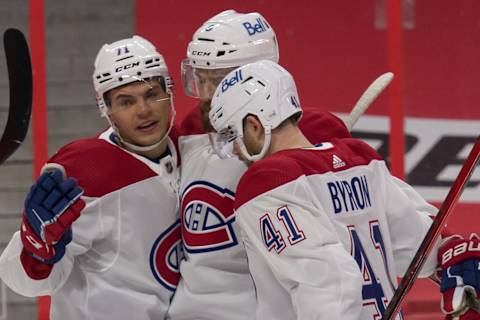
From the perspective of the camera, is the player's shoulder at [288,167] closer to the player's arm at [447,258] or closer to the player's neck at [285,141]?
the player's neck at [285,141]

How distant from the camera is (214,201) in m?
2.78

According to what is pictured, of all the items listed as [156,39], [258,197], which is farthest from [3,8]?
[258,197]

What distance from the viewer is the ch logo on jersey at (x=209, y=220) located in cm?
277

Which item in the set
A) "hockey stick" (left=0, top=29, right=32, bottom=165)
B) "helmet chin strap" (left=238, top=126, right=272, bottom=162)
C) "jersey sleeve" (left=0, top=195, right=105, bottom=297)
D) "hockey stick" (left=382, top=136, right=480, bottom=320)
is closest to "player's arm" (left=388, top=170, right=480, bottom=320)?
"hockey stick" (left=382, top=136, right=480, bottom=320)

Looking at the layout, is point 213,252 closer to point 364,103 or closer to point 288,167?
point 288,167

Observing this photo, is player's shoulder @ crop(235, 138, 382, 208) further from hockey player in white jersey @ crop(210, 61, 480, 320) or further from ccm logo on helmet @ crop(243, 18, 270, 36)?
ccm logo on helmet @ crop(243, 18, 270, 36)

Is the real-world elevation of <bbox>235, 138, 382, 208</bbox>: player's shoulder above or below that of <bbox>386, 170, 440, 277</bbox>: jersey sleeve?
above

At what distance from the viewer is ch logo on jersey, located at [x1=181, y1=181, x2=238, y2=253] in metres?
2.77

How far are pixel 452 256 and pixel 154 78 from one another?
0.80m

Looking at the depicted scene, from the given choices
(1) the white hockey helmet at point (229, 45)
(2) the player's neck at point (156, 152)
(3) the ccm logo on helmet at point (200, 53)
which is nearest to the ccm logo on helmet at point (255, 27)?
(1) the white hockey helmet at point (229, 45)

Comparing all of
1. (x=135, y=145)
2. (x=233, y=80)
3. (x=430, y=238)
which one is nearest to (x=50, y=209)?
(x=135, y=145)

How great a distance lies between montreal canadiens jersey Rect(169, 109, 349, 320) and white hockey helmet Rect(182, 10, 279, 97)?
0.69ft

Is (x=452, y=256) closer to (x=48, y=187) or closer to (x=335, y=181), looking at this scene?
(x=335, y=181)

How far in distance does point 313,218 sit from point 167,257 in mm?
526
